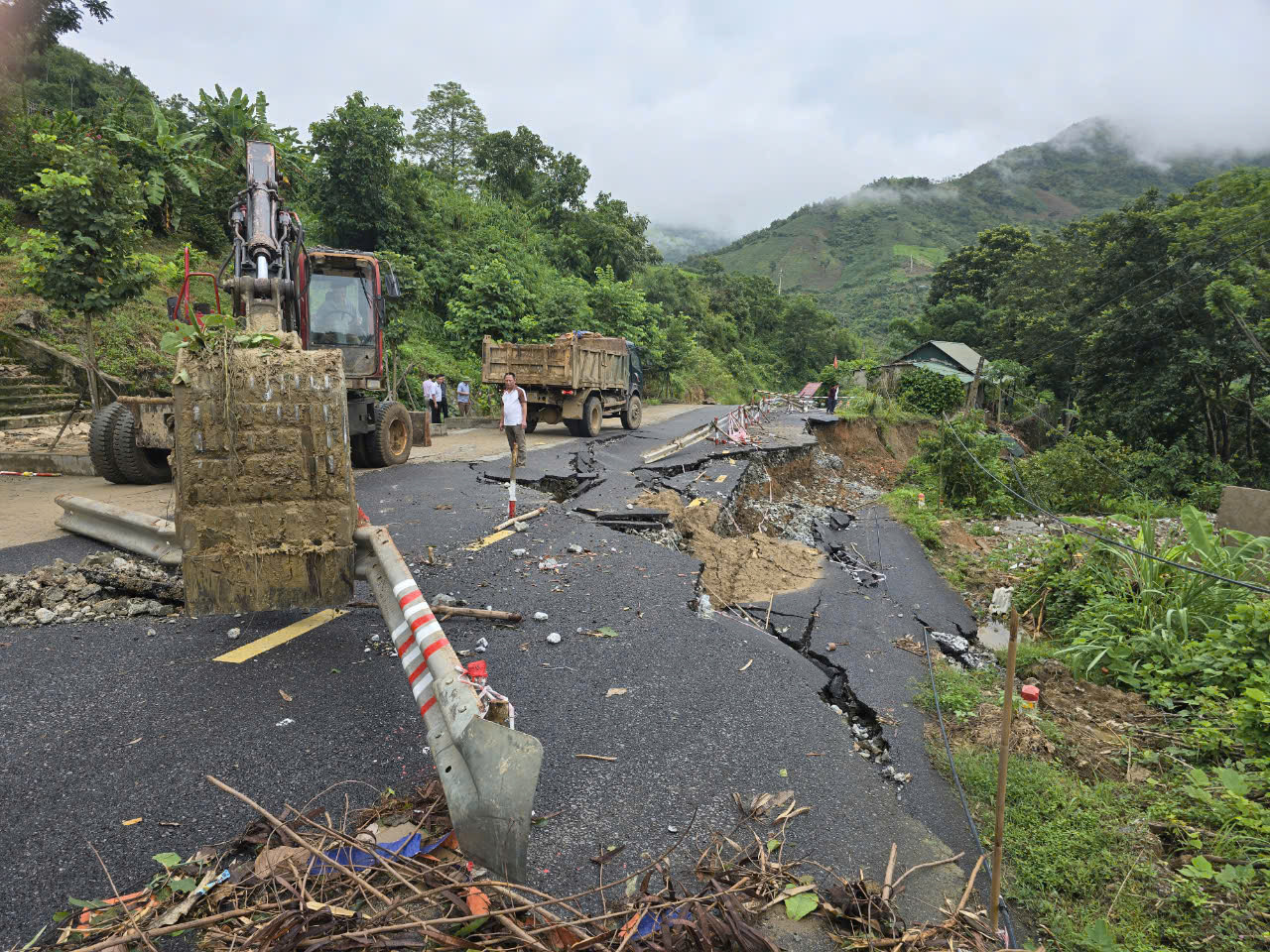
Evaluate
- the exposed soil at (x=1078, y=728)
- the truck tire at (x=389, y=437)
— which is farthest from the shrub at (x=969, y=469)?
the truck tire at (x=389, y=437)

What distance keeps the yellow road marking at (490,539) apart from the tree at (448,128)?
34490 millimetres

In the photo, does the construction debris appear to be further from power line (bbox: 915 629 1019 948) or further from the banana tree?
the banana tree

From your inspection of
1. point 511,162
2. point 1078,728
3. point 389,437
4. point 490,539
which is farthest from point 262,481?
point 511,162

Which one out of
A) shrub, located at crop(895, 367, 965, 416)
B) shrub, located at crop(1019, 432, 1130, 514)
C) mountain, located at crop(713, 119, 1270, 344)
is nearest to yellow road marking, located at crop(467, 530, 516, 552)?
shrub, located at crop(1019, 432, 1130, 514)

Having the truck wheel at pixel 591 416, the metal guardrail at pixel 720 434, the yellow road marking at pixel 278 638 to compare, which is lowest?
the yellow road marking at pixel 278 638

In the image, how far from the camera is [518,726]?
342cm

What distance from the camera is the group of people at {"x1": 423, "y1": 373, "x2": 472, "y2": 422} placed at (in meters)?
17.1

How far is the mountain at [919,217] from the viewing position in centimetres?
9699

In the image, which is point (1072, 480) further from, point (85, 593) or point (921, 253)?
point (921, 253)

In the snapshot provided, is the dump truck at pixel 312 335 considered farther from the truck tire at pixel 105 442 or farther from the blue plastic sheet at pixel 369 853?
the blue plastic sheet at pixel 369 853

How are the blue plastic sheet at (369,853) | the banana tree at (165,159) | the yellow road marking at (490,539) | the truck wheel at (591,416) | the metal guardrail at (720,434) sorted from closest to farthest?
the blue plastic sheet at (369,853) → the yellow road marking at (490,539) → the metal guardrail at (720,434) → the truck wheel at (591,416) → the banana tree at (165,159)

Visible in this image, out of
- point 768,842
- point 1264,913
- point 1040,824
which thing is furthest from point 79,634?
point 1264,913

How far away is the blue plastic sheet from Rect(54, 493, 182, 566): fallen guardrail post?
291 centimetres

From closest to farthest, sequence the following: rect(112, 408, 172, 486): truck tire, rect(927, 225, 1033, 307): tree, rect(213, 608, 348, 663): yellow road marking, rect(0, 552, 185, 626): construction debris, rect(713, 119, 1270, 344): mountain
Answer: rect(213, 608, 348, 663): yellow road marking < rect(0, 552, 185, 626): construction debris < rect(112, 408, 172, 486): truck tire < rect(927, 225, 1033, 307): tree < rect(713, 119, 1270, 344): mountain
